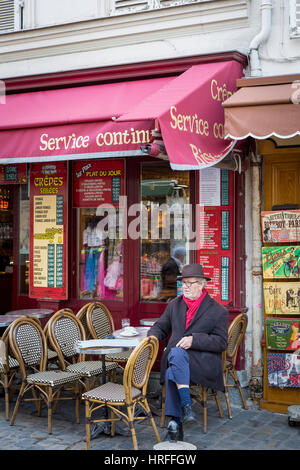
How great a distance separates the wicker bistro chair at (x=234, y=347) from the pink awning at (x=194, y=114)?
1772mm

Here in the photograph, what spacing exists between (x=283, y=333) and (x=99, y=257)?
276cm

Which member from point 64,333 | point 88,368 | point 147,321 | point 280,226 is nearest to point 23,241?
point 64,333

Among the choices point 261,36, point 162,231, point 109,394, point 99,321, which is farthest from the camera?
point 162,231

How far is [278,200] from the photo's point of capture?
659 centimetres

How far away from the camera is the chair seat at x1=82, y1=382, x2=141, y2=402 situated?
5.08 m

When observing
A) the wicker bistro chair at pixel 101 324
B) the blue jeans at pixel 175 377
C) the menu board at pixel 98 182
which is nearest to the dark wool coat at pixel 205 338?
the blue jeans at pixel 175 377

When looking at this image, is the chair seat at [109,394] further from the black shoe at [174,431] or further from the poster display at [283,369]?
the poster display at [283,369]

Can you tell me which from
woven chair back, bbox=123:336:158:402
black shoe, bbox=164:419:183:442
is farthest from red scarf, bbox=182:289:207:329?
Result: black shoe, bbox=164:419:183:442

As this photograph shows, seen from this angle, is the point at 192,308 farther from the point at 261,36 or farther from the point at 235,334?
the point at 261,36

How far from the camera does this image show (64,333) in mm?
6402

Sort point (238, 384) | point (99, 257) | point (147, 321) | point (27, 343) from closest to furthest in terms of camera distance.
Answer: point (27, 343), point (238, 384), point (147, 321), point (99, 257)

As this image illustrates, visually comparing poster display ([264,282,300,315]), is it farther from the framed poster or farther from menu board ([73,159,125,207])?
menu board ([73,159,125,207])

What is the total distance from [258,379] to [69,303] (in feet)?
9.10
